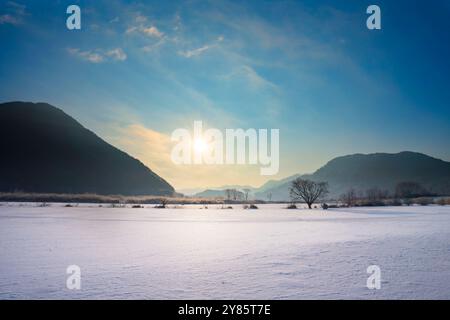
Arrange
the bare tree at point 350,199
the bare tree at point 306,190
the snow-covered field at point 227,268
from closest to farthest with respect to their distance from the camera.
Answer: the snow-covered field at point 227,268 < the bare tree at point 306,190 < the bare tree at point 350,199

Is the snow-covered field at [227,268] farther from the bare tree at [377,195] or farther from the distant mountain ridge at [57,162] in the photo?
the distant mountain ridge at [57,162]

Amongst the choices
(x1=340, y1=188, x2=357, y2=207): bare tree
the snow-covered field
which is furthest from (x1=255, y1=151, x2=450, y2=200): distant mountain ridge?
the snow-covered field

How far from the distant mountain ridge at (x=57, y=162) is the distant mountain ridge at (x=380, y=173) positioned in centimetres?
7977

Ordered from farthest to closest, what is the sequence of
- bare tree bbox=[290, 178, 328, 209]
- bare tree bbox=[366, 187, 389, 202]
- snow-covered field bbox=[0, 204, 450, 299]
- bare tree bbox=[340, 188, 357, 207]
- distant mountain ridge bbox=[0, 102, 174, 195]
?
1. distant mountain ridge bbox=[0, 102, 174, 195]
2. bare tree bbox=[366, 187, 389, 202]
3. bare tree bbox=[340, 188, 357, 207]
4. bare tree bbox=[290, 178, 328, 209]
5. snow-covered field bbox=[0, 204, 450, 299]

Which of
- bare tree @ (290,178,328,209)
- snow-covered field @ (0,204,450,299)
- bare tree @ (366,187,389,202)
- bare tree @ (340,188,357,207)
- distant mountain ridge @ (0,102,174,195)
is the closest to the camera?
snow-covered field @ (0,204,450,299)

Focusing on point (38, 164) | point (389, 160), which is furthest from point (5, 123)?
point (389, 160)

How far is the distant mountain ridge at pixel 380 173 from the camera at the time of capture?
151000 mm

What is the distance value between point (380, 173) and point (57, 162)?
540 feet

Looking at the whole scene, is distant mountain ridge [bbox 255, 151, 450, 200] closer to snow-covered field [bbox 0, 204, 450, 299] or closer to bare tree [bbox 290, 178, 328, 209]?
bare tree [bbox 290, 178, 328, 209]

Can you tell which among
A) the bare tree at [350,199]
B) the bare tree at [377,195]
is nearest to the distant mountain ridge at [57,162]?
the bare tree at [377,195]

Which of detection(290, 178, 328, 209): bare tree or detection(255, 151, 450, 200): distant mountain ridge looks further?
detection(255, 151, 450, 200): distant mountain ridge

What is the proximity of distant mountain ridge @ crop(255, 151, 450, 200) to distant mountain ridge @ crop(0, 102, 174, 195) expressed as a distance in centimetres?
7977

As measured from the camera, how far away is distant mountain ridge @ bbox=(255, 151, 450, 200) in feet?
495

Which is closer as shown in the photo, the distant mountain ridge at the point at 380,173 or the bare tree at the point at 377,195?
the bare tree at the point at 377,195
